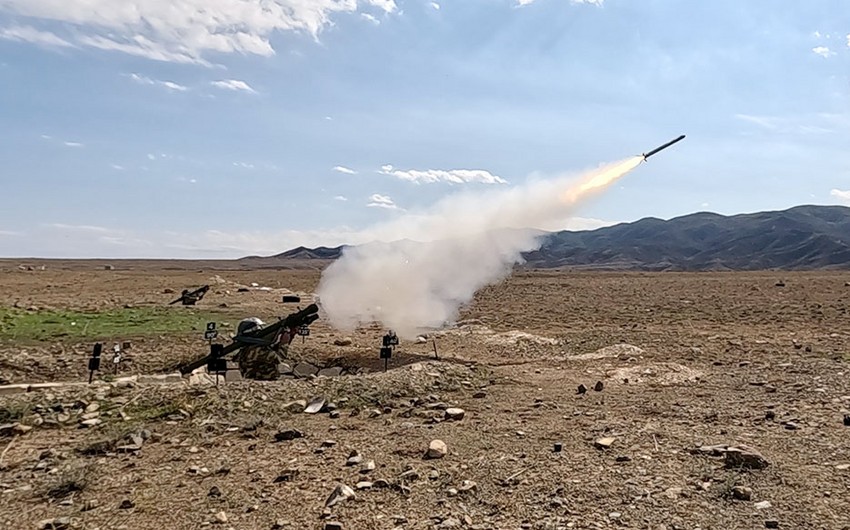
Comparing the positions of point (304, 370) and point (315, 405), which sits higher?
point (315, 405)

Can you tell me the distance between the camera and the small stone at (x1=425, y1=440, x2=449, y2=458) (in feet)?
23.8

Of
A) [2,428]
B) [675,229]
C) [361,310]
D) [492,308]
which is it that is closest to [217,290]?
[492,308]

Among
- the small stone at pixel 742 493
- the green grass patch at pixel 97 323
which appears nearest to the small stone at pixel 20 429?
the small stone at pixel 742 493

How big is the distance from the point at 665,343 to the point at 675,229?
15490 centimetres

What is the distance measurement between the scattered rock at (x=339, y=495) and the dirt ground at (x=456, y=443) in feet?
0.35

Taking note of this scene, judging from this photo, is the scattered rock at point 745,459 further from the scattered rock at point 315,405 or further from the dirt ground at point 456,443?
the scattered rock at point 315,405

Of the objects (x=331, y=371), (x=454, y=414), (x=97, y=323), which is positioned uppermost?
(x=97, y=323)

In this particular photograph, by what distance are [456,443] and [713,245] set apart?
140592mm

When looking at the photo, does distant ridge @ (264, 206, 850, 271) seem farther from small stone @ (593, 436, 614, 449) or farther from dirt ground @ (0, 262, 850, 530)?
small stone @ (593, 436, 614, 449)

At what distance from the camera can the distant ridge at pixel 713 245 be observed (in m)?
108

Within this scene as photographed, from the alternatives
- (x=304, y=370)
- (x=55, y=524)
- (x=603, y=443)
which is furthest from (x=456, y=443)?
(x=304, y=370)

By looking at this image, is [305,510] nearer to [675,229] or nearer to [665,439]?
[665,439]

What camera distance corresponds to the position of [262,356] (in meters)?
13.9

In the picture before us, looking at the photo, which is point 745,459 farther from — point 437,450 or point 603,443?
point 437,450
